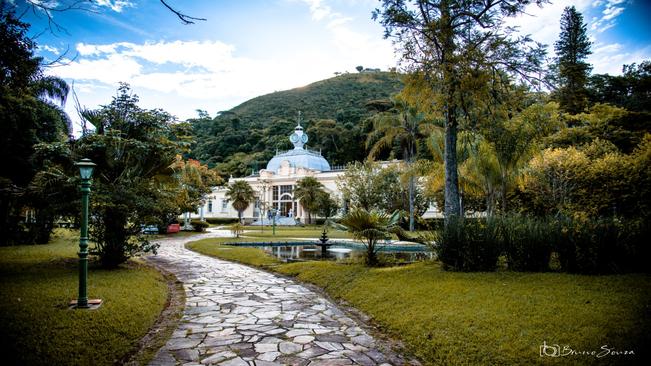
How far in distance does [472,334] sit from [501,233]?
3.47 m

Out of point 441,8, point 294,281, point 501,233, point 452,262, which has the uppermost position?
point 441,8

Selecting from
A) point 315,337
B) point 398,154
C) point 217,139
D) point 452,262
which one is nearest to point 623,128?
point 398,154

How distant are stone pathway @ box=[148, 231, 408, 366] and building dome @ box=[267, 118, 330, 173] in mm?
37832

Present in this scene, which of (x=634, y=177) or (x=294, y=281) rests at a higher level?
(x=634, y=177)

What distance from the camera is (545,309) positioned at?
4.50 metres

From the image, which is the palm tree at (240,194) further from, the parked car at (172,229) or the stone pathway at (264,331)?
the stone pathway at (264,331)

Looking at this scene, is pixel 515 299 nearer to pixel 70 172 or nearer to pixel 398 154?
pixel 70 172

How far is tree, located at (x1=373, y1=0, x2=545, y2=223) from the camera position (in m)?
8.48

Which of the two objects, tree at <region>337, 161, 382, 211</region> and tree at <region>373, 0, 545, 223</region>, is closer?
tree at <region>373, 0, 545, 223</region>

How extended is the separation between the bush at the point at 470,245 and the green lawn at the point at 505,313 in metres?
0.42

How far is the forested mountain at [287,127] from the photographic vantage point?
51.9m

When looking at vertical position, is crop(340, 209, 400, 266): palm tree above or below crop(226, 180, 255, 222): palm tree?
below
